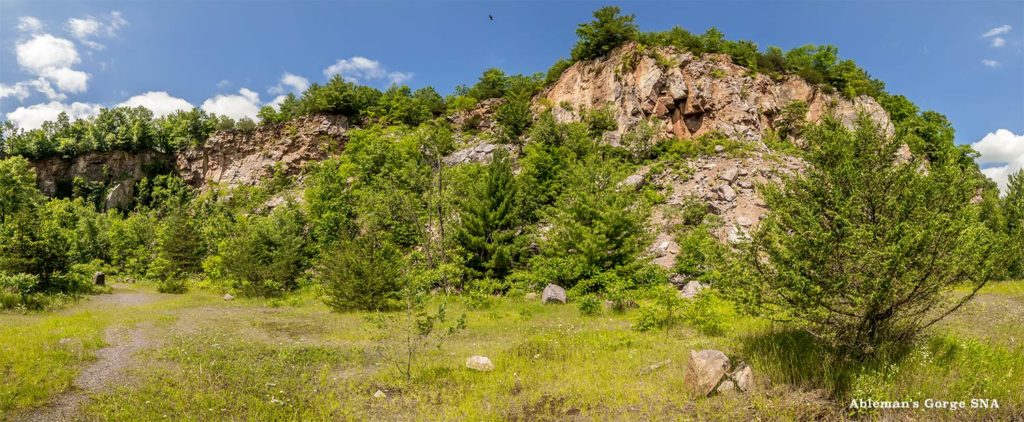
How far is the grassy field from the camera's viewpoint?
657 cm

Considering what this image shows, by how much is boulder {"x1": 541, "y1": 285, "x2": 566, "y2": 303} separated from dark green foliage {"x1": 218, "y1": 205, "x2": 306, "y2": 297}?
1670cm

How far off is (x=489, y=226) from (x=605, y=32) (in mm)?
35096

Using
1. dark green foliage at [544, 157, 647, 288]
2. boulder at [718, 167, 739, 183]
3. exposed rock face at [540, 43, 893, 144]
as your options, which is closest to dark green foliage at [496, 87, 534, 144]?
exposed rock face at [540, 43, 893, 144]

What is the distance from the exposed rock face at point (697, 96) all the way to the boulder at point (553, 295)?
1073 inches

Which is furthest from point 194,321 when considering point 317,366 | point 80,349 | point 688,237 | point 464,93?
point 464,93

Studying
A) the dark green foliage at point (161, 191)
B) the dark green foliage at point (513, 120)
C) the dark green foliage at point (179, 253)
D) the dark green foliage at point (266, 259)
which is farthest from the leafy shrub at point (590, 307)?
the dark green foliage at point (161, 191)

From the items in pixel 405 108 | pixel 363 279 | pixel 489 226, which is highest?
pixel 405 108

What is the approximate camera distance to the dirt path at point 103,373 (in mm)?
6972

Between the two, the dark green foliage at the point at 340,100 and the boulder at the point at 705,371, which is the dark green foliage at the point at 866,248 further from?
the dark green foliage at the point at 340,100

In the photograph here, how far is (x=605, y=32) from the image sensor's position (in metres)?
51.6

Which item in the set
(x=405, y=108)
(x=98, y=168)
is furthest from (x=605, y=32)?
(x=98, y=168)

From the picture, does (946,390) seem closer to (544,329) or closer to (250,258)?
(544,329)

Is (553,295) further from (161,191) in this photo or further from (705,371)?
(161,191)

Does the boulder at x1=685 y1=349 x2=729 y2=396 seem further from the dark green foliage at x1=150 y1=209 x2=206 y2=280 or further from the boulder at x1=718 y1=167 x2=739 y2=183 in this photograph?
the dark green foliage at x1=150 y1=209 x2=206 y2=280
